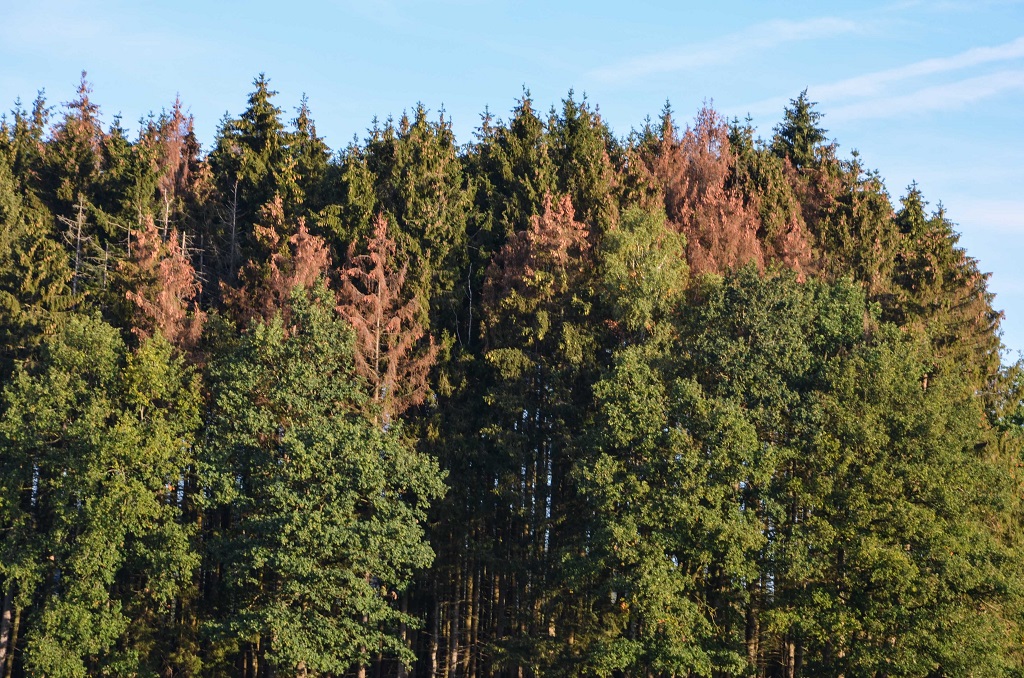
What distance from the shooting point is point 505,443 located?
47.6 metres

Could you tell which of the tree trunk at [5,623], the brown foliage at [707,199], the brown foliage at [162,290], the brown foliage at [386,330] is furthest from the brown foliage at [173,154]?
the brown foliage at [707,199]

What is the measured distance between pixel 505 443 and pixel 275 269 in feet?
38.6

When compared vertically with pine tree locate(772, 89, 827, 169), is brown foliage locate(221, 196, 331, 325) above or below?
below

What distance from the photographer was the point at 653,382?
43.6 m

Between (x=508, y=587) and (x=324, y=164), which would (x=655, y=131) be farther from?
(x=508, y=587)

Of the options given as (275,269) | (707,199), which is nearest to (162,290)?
(275,269)

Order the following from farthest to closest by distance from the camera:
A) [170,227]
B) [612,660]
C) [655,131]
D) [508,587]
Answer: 1. [655,131]
2. [170,227]
3. [508,587]
4. [612,660]

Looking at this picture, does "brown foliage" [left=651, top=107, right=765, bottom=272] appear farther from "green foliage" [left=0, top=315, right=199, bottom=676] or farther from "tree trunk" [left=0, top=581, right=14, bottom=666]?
"tree trunk" [left=0, top=581, right=14, bottom=666]

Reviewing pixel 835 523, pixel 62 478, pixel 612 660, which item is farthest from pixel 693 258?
pixel 62 478

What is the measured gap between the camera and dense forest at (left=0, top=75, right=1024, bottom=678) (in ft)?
136

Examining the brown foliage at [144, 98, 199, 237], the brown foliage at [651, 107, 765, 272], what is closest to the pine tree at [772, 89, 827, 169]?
the brown foliage at [651, 107, 765, 272]

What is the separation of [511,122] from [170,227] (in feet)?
54.2

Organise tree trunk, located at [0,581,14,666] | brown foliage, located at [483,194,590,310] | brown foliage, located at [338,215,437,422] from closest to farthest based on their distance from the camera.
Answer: tree trunk, located at [0,581,14,666] → brown foliage, located at [338,215,437,422] → brown foliage, located at [483,194,590,310]

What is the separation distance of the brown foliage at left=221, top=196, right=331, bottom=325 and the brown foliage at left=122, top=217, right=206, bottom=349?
1.92 m
